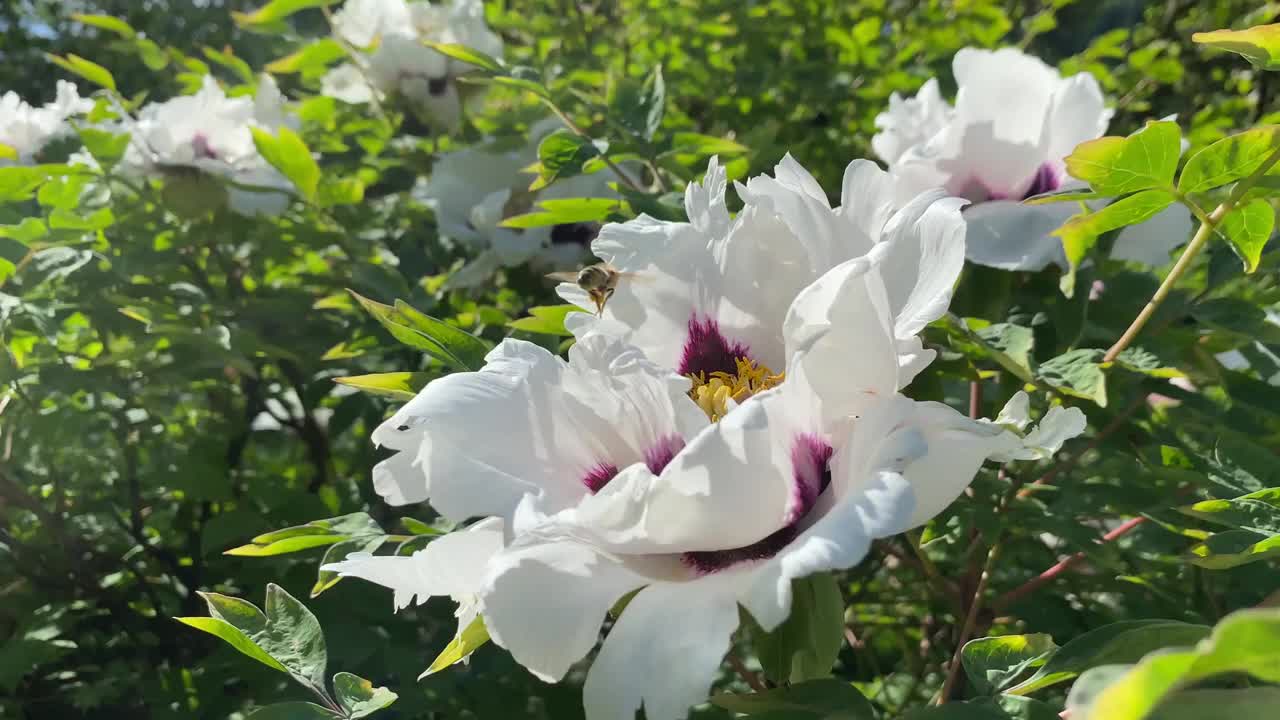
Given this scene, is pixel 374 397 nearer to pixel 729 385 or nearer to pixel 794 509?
pixel 729 385

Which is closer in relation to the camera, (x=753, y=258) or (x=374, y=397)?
(x=753, y=258)

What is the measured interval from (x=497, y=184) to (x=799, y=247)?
2.77 feet

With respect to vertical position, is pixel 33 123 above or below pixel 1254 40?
below

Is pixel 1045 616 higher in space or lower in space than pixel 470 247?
lower

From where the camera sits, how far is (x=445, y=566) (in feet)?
1.77

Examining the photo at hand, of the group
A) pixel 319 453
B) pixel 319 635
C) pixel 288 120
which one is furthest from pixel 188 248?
pixel 319 635

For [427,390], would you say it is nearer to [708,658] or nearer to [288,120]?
[708,658]

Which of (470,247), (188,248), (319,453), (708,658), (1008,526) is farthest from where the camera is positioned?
(319,453)

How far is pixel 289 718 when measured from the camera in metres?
0.56

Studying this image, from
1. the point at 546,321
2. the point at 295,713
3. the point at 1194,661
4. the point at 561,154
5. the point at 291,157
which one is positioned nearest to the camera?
the point at 1194,661

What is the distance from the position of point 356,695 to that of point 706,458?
30 cm

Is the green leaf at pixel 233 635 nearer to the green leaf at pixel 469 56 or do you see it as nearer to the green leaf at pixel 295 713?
the green leaf at pixel 295 713

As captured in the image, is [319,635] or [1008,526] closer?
[319,635]

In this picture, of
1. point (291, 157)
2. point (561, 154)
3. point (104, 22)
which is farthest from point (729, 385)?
point (104, 22)
